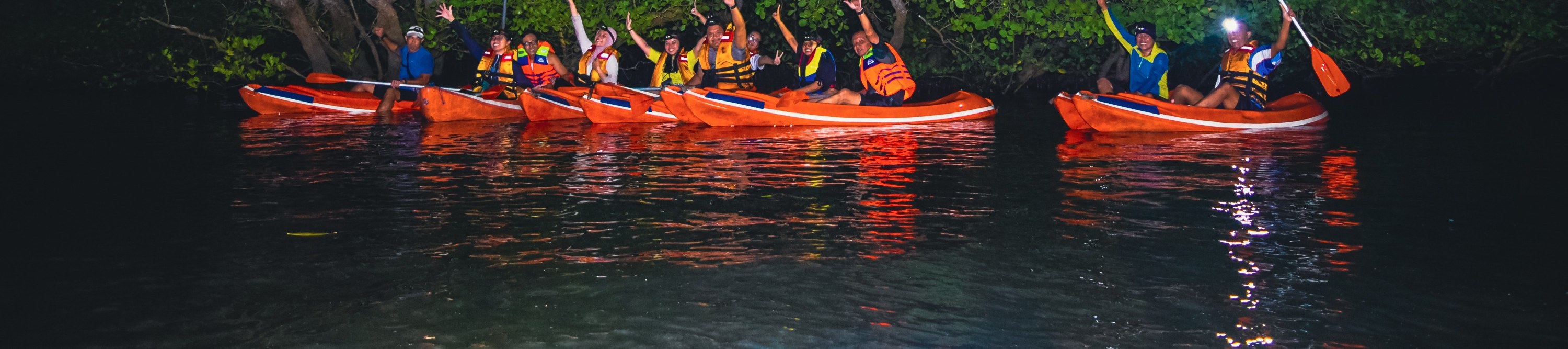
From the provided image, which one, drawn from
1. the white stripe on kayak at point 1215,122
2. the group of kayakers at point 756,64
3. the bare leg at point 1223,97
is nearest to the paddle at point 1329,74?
the white stripe on kayak at point 1215,122

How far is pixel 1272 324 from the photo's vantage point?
15.6ft

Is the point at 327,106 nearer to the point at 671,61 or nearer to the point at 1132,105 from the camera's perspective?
the point at 671,61

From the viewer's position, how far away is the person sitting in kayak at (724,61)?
532 inches

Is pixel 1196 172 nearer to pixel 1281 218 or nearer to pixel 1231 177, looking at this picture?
pixel 1231 177

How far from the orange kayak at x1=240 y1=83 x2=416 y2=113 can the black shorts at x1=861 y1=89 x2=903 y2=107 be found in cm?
509

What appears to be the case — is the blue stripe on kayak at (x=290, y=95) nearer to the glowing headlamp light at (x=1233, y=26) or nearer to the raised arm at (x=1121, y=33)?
the raised arm at (x=1121, y=33)

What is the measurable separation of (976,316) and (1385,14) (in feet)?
39.4

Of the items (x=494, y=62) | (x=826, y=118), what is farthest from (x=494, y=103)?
(x=826, y=118)

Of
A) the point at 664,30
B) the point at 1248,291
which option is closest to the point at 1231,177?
the point at 1248,291

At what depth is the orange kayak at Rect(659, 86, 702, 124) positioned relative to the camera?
12820 mm

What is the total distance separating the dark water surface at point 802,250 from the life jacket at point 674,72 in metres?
3.41

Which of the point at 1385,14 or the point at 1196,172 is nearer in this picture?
the point at 1196,172

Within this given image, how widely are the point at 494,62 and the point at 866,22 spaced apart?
4.73 meters

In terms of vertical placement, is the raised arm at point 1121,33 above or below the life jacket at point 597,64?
above
